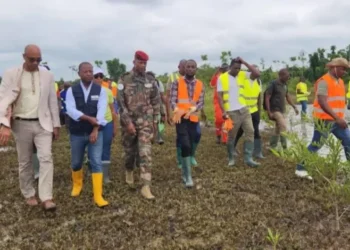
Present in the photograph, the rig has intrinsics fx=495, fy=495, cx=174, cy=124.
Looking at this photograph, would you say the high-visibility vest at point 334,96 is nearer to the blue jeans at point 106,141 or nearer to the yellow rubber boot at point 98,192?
the blue jeans at point 106,141

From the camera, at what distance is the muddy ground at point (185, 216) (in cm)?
472

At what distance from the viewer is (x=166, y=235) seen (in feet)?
16.1

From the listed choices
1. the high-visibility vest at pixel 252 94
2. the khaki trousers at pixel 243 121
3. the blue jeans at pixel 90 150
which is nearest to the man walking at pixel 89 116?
the blue jeans at pixel 90 150

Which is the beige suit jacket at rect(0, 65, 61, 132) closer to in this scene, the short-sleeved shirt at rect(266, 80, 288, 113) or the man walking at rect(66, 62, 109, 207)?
the man walking at rect(66, 62, 109, 207)

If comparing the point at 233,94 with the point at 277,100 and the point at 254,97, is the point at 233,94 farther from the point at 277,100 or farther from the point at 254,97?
the point at 277,100

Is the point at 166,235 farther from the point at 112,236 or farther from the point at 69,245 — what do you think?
the point at 69,245

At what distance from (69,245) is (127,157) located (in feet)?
8.58

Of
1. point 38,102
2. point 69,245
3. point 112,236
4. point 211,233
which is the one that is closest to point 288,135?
point 211,233

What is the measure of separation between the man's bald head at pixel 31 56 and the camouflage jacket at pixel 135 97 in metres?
1.30

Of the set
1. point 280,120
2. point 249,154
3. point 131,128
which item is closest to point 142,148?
point 131,128

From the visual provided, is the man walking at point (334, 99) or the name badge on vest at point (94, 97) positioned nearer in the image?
the name badge on vest at point (94, 97)

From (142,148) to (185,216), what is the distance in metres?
1.40

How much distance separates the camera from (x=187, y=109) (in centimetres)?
708

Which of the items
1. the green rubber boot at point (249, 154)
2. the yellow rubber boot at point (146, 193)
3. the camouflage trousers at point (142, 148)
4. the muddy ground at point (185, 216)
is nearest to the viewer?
the muddy ground at point (185, 216)
